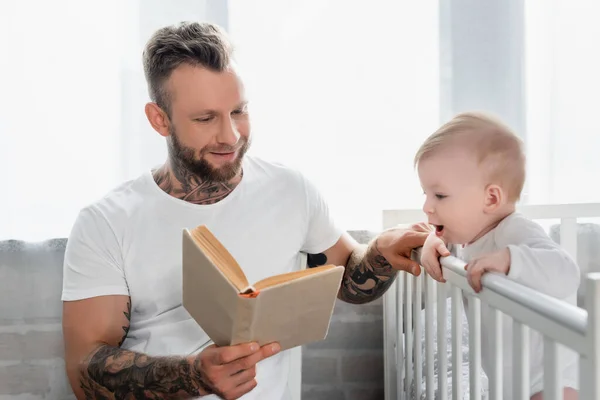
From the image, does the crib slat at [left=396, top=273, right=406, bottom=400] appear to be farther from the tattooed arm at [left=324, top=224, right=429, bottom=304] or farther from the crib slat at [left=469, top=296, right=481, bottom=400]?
the crib slat at [left=469, top=296, right=481, bottom=400]

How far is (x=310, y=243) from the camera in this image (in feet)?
4.79

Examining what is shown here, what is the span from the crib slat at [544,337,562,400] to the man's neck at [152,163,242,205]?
0.84 m

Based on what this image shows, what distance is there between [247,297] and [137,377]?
1.40ft

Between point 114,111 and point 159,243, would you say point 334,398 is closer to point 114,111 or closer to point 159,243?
point 159,243

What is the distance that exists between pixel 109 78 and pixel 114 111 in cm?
9

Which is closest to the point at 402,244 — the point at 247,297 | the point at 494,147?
the point at 494,147

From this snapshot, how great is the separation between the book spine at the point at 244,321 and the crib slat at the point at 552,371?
1.21 feet

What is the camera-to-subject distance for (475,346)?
877mm

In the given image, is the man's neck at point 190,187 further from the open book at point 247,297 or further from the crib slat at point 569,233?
the crib slat at point 569,233

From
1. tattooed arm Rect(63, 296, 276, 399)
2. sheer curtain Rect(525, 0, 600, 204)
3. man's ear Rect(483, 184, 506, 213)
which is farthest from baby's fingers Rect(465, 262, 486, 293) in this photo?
sheer curtain Rect(525, 0, 600, 204)

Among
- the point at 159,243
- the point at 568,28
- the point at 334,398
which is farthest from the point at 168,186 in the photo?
the point at 568,28

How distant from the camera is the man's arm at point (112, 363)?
43.8 inches

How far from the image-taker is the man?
1240 millimetres

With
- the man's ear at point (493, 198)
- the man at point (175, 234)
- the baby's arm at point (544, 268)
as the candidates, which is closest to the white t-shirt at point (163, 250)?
the man at point (175, 234)
